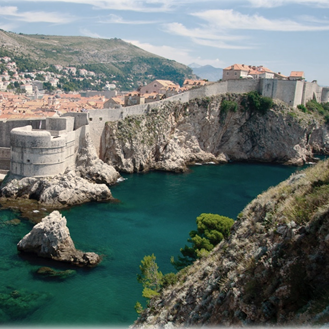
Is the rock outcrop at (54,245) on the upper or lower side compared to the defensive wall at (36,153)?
lower

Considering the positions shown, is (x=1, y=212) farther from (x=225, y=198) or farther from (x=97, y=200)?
(x=225, y=198)

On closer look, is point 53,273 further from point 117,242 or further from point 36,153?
point 36,153

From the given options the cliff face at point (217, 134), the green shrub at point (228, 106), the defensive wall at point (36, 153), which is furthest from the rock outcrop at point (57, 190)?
the green shrub at point (228, 106)

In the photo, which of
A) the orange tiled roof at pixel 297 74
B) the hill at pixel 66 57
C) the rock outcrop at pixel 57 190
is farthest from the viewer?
the hill at pixel 66 57

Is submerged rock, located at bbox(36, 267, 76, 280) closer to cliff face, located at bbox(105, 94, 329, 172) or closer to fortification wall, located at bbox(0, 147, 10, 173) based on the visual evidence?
fortification wall, located at bbox(0, 147, 10, 173)

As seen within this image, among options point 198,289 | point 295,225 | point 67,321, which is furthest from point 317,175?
point 67,321

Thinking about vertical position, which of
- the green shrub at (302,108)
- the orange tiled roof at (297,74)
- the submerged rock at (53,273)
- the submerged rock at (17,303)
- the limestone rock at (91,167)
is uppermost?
the orange tiled roof at (297,74)

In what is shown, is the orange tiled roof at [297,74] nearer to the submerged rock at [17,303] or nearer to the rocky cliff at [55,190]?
the rocky cliff at [55,190]
